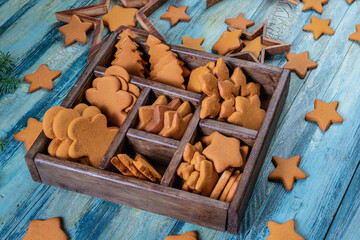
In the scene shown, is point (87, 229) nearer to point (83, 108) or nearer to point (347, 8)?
point (83, 108)

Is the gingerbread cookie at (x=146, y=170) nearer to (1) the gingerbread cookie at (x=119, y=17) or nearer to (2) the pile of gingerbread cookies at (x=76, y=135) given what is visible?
(2) the pile of gingerbread cookies at (x=76, y=135)

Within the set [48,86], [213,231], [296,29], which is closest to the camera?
[213,231]

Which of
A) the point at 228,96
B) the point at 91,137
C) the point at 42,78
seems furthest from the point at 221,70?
the point at 42,78

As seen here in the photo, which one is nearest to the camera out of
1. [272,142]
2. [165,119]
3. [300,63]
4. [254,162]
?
[254,162]

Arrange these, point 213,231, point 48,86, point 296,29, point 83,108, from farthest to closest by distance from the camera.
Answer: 1. point 296,29
2. point 48,86
3. point 83,108
4. point 213,231

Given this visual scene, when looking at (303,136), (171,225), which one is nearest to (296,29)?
(303,136)

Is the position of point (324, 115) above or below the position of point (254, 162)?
below

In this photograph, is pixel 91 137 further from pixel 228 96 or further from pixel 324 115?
pixel 324 115
